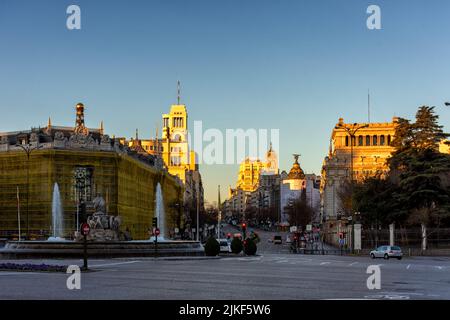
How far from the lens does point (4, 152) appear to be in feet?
290

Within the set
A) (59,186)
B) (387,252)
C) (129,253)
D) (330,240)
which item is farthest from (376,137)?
(129,253)

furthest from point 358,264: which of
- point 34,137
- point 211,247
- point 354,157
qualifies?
point 354,157

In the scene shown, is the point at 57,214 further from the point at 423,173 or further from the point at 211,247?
the point at 423,173

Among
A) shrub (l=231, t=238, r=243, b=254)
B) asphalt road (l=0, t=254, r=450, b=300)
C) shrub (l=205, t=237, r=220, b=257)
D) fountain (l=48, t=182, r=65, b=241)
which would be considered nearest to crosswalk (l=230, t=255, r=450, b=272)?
shrub (l=205, t=237, r=220, b=257)

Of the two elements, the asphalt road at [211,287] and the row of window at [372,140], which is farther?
the row of window at [372,140]

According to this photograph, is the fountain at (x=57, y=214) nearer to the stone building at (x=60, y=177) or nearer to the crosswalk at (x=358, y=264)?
the stone building at (x=60, y=177)

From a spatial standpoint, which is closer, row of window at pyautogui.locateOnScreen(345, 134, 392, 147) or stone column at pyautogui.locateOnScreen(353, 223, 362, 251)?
stone column at pyautogui.locateOnScreen(353, 223, 362, 251)

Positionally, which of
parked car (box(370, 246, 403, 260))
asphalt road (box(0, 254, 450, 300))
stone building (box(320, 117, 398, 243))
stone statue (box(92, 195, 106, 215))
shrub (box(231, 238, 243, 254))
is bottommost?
parked car (box(370, 246, 403, 260))

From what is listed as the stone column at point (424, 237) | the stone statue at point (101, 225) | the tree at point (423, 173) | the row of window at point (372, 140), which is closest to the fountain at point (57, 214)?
the stone statue at point (101, 225)

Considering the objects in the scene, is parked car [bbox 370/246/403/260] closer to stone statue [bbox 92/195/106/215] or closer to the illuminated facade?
stone statue [bbox 92/195/106/215]

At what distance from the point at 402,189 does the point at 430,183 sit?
3923mm
